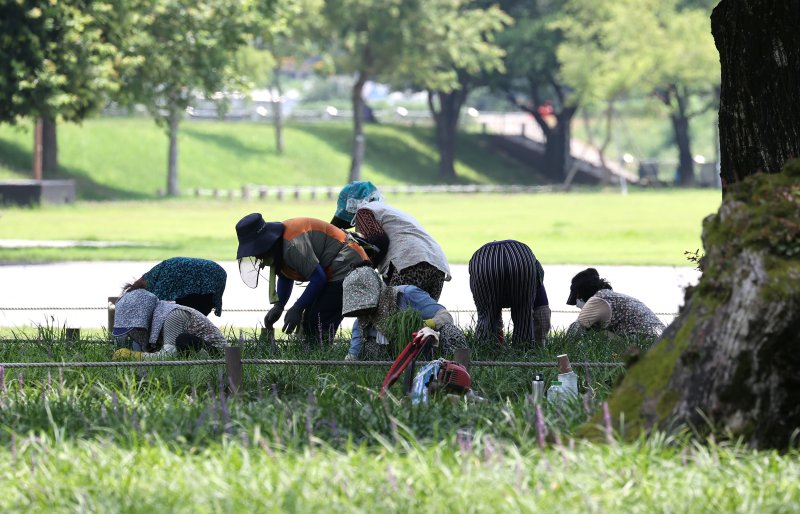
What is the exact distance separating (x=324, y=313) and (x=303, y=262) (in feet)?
1.62

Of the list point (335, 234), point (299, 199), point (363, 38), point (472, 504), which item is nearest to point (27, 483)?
point (472, 504)

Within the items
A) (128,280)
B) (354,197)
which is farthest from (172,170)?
(354,197)

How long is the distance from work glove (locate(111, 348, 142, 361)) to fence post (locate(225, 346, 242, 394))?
1.35 metres

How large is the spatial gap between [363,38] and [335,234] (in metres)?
48.6

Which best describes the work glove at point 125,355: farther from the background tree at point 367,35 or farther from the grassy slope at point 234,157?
the background tree at point 367,35

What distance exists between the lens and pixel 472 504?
4.83 meters

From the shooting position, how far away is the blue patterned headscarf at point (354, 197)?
10445mm

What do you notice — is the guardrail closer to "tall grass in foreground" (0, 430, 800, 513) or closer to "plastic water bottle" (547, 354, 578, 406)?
"plastic water bottle" (547, 354, 578, 406)

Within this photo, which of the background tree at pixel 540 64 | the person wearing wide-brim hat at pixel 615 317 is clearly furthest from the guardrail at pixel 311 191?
the person wearing wide-brim hat at pixel 615 317

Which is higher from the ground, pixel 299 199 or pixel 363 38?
pixel 363 38

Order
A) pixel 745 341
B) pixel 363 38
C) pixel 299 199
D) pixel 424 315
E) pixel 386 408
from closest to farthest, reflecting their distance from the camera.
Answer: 1. pixel 745 341
2. pixel 386 408
3. pixel 424 315
4. pixel 299 199
5. pixel 363 38

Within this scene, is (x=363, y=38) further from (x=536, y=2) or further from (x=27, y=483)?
(x=27, y=483)

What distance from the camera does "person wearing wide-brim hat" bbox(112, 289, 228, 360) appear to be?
30.8 feet

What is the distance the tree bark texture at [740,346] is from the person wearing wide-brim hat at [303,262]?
4009 millimetres
